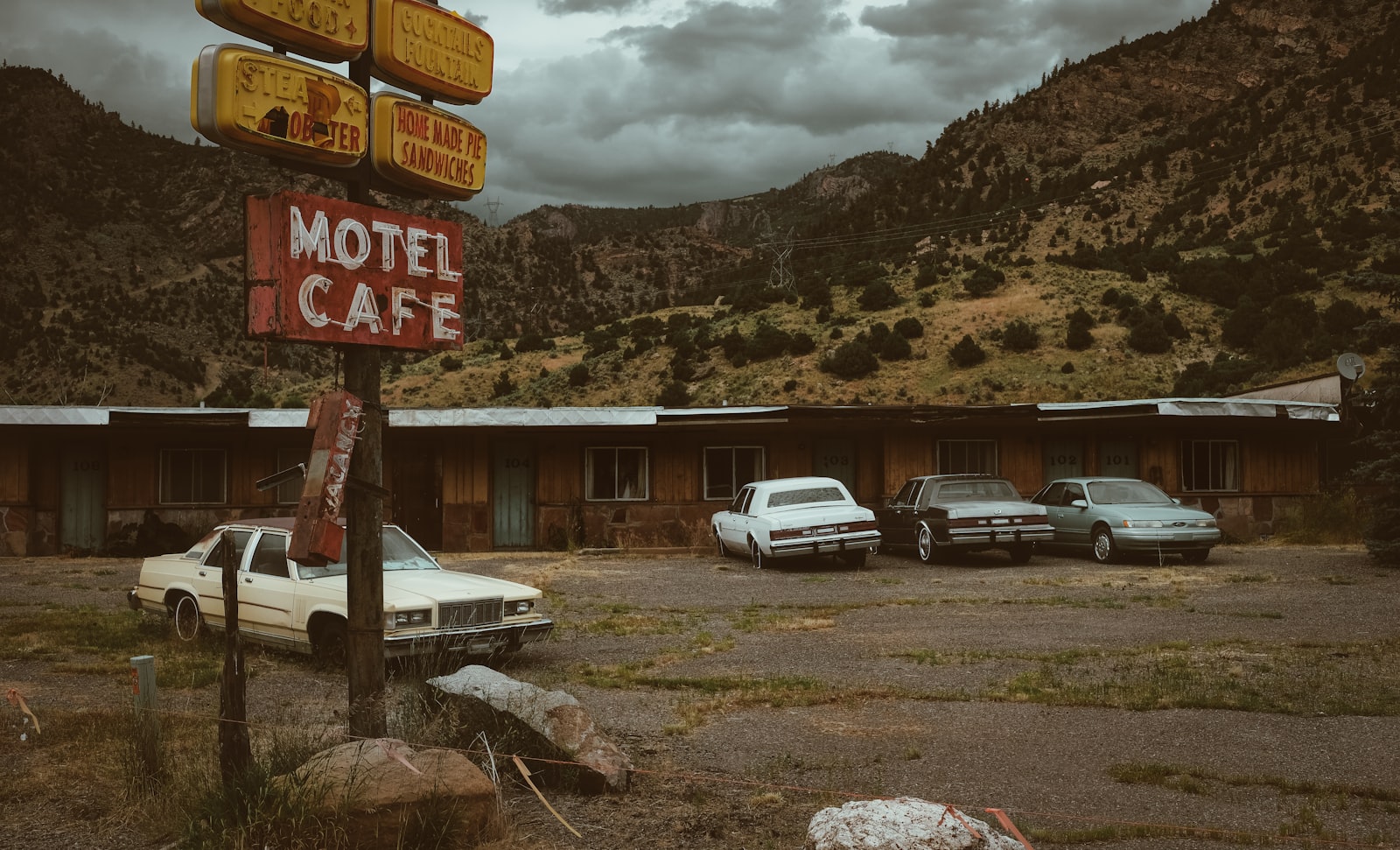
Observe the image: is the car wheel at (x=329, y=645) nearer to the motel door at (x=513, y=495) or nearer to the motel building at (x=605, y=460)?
the motel building at (x=605, y=460)

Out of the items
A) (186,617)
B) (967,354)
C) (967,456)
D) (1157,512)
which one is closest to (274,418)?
(186,617)

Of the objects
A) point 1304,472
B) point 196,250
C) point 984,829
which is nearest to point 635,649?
point 984,829

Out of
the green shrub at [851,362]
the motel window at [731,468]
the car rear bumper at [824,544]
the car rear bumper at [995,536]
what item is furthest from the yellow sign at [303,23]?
the green shrub at [851,362]

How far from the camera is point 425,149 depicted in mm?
6523

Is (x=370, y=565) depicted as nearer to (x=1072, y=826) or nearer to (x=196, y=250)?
(x=1072, y=826)

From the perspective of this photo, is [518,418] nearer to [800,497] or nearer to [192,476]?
[800,497]

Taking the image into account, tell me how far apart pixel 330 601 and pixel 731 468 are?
14938 mm

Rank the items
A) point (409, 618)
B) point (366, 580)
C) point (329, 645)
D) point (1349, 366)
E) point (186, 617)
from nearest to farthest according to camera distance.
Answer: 1. point (366, 580)
2. point (409, 618)
3. point (329, 645)
4. point (186, 617)
5. point (1349, 366)

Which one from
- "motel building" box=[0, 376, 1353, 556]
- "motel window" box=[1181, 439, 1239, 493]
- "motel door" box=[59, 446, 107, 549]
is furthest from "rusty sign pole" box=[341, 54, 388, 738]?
"motel window" box=[1181, 439, 1239, 493]

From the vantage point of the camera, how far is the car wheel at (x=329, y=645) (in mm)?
9422

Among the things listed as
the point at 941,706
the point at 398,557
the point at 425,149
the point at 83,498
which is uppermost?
the point at 425,149

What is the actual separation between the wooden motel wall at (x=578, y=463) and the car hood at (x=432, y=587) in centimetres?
1196

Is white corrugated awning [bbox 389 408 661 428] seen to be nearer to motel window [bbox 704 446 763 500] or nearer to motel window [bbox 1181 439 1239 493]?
motel window [bbox 704 446 763 500]

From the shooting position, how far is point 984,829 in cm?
416
